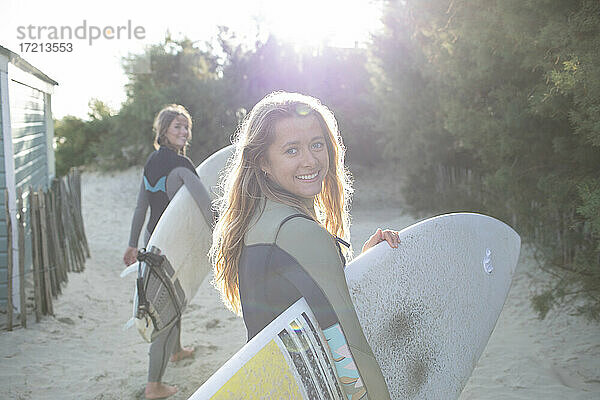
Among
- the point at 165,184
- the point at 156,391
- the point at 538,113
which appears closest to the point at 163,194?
the point at 165,184

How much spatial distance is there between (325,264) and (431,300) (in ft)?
3.54

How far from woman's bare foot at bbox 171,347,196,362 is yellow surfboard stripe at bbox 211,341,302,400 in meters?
2.83

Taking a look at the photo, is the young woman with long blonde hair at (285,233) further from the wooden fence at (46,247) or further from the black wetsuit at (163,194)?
the wooden fence at (46,247)

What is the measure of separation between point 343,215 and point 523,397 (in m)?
2.27

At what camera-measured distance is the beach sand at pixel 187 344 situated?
3.62 meters

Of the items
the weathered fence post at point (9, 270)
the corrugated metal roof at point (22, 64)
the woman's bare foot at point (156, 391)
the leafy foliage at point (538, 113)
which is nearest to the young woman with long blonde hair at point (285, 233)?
the woman's bare foot at point (156, 391)

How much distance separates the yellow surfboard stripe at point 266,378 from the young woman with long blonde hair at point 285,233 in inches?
3.6

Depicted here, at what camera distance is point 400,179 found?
15.6 m

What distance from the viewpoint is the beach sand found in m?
3.62

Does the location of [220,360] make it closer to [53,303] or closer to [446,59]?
[53,303]

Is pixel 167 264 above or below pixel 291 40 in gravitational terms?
below

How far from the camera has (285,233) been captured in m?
1.35

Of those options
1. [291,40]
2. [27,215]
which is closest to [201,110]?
[291,40]

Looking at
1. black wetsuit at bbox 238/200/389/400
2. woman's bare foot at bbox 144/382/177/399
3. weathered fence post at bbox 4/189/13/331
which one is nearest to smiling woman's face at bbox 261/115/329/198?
black wetsuit at bbox 238/200/389/400
